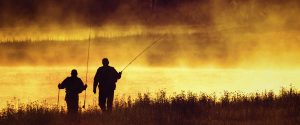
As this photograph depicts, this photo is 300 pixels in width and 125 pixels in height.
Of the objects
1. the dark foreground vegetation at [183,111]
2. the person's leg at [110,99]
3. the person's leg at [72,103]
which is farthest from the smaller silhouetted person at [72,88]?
the person's leg at [110,99]

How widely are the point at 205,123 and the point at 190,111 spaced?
2180 mm

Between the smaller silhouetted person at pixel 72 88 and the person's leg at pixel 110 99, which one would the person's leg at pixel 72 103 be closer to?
the smaller silhouetted person at pixel 72 88

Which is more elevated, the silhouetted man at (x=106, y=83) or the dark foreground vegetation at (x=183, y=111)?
the silhouetted man at (x=106, y=83)

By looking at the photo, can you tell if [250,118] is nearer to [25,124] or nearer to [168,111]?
[168,111]

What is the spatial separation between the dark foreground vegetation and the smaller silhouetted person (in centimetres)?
31

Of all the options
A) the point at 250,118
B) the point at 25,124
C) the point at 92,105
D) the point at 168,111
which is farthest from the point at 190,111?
the point at 25,124

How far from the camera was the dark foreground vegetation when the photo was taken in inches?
687

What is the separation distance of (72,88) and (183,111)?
11.8ft

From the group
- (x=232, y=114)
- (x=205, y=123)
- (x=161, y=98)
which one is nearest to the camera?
(x=205, y=123)

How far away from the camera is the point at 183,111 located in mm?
19531

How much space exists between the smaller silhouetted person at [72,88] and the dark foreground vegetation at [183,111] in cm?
31

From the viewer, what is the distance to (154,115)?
1808 cm

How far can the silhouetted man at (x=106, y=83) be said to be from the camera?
64.5 ft

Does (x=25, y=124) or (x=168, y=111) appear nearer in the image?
(x=25, y=124)
